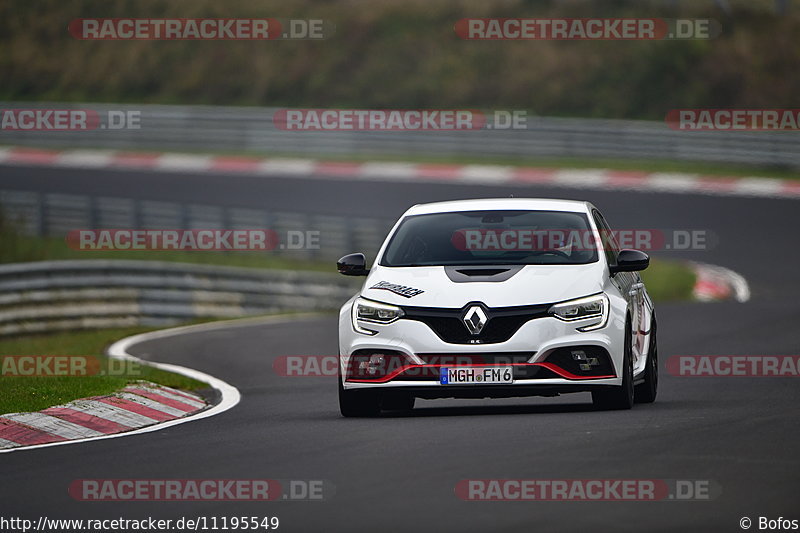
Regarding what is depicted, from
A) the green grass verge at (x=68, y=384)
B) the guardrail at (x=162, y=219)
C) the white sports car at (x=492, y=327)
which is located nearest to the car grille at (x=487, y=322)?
the white sports car at (x=492, y=327)

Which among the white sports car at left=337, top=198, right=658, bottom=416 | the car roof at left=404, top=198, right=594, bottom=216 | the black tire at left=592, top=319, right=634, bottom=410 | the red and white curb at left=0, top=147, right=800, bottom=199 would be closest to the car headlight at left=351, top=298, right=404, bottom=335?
the white sports car at left=337, top=198, right=658, bottom=416

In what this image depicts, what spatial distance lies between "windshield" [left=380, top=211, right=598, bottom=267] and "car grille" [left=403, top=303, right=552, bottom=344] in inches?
26.3

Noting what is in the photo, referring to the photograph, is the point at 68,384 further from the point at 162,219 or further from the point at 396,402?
the point at 162,219

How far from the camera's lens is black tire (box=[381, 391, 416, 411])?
1158 cm

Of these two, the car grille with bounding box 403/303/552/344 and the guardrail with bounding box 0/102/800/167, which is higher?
the guardrail with bounding box 0/102/800/167

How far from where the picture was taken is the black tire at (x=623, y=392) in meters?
11.3

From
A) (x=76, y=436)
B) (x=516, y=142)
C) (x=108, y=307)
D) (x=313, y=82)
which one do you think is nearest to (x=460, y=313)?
(x=76, y=436)

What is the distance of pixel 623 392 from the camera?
37.2 feet

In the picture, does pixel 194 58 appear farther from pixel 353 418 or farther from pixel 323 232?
pixel 353 418

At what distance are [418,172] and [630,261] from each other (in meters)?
27.7

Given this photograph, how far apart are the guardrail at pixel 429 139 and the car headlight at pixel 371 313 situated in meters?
27.9

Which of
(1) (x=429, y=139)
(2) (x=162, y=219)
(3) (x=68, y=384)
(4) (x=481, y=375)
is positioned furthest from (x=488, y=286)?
(1) (x=429, y=139)

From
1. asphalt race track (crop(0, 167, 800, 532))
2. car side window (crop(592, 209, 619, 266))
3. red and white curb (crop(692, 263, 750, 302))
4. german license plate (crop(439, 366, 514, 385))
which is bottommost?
asphalt race track (crop(0, 167, 800, 532))

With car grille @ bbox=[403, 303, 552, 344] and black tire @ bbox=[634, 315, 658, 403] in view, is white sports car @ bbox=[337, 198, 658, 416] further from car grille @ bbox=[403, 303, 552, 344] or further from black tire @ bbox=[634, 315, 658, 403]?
black tire @ bbox=[634, 315, 658, 403]
